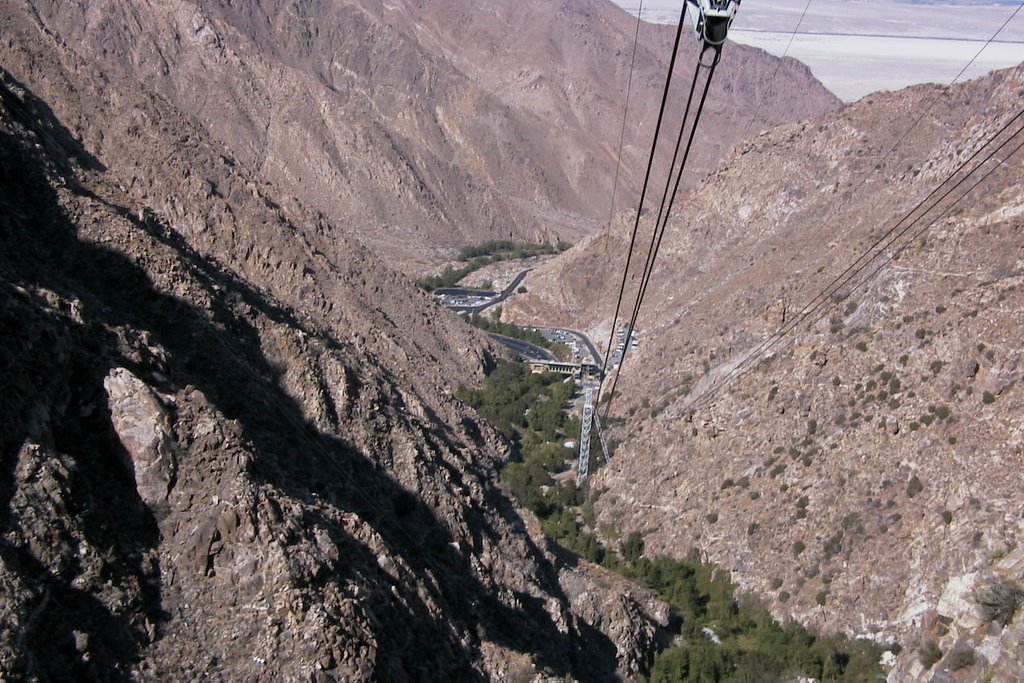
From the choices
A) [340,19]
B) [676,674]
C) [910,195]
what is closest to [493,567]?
[676,674]

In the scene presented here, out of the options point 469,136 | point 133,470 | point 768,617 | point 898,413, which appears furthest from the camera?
point 469,136

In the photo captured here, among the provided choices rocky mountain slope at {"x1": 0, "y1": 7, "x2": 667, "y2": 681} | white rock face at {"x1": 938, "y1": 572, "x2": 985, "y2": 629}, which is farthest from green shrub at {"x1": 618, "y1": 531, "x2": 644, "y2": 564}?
white rock face at {"x1": 938, "y1": 572, "x2": 985, "y2": 629}

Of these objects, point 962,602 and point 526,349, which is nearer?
point 962,602

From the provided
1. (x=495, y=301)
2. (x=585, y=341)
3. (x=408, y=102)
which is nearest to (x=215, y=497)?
(x=585, y=341)

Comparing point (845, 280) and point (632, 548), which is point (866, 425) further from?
point (845, 280)

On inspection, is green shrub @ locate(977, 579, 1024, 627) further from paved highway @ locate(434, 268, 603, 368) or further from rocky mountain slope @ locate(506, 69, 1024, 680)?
paved highway @ locate(434, 268, 603, 368)

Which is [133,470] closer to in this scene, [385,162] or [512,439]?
[512,439]
